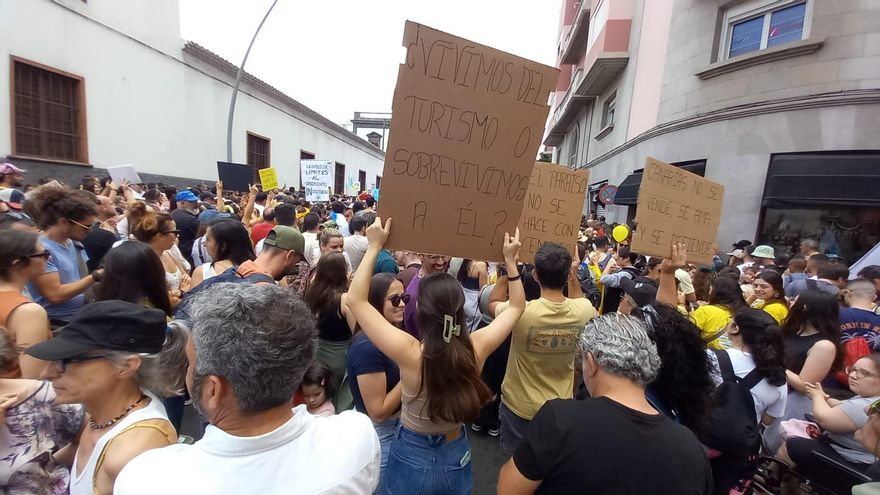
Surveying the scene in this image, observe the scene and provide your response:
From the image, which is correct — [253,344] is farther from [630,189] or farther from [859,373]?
[630,189]

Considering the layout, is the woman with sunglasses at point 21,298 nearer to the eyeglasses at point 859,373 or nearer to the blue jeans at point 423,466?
the blue jeans at point 423,466

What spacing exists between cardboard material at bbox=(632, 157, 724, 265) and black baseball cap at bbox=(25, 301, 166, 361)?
2.80 metres

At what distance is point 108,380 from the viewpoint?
4.84 ft

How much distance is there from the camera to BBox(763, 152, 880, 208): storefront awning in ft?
25.2

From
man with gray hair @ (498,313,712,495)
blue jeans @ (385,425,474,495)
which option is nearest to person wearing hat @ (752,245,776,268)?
man with gray hair @ (498,313,712,495)

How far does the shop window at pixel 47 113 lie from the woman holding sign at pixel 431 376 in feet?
37.6

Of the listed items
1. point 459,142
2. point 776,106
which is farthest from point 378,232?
point 776,106

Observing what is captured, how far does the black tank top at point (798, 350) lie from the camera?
3.20 metres

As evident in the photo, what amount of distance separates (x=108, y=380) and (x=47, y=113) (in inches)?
473

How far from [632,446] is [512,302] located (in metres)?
0.98

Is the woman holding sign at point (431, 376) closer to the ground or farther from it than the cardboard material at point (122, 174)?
closer to the ground

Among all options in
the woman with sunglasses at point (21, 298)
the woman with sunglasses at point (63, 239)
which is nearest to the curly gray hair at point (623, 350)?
the woman with sunglasses at point (21, 298)

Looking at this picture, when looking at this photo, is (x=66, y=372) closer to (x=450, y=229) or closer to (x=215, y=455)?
(x=215, y=455)

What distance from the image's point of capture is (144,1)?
12.3 metres
